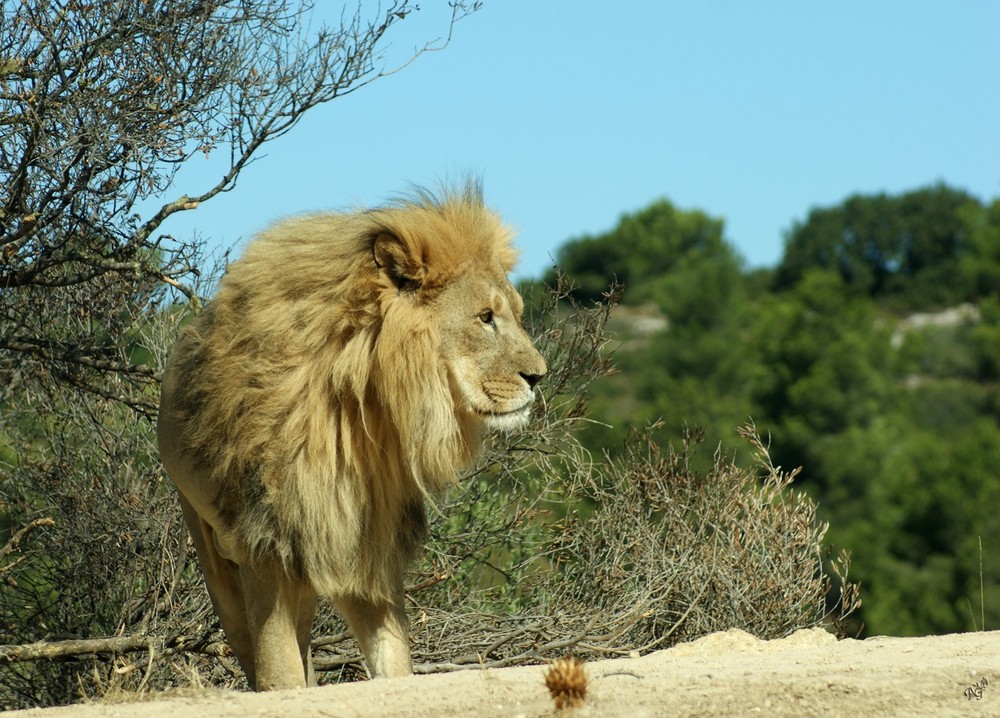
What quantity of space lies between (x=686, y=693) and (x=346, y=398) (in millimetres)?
2117

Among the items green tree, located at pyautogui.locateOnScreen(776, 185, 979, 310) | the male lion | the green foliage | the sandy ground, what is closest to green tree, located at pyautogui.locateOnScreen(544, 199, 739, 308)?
the green foliage

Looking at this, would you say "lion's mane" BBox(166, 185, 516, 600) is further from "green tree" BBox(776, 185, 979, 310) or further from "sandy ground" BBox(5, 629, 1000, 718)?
"green tree" BBox(776, 185, 979, 310)

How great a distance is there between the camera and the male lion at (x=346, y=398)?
628 cm

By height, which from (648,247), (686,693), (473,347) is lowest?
(686,693)

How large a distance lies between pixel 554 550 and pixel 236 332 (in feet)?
14.3

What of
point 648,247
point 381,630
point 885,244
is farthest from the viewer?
point 885,244

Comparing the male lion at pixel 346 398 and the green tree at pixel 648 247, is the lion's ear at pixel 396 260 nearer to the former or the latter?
the male lion at pixel 346 398

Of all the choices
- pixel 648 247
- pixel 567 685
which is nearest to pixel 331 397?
pixel 567 685

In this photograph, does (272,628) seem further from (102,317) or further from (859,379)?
(859,379)

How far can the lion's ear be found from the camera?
6352 mm

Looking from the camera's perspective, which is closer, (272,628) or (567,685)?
(567,685)

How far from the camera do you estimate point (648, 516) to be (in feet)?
33.7

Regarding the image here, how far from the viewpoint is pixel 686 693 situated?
5051mm

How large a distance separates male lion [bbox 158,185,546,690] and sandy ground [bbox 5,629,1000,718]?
91 centimetres
